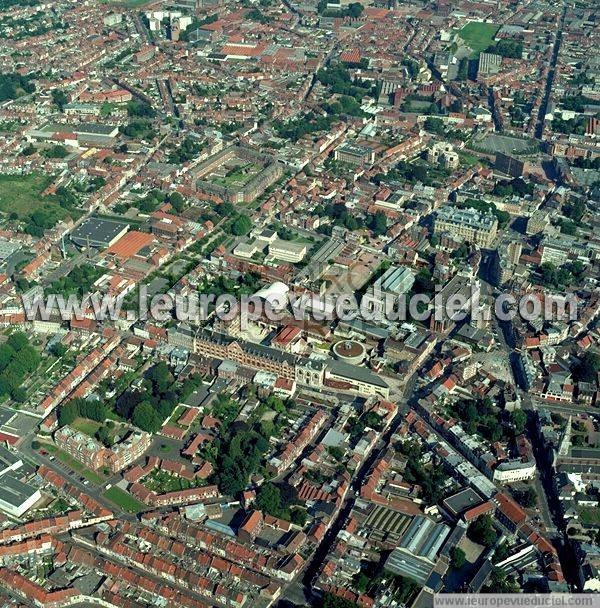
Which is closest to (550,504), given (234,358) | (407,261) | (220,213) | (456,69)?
(234,358)

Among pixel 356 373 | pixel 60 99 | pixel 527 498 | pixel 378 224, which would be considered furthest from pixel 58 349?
pixel 60 99

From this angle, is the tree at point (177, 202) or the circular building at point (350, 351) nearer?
the circular building at point (350, 351)

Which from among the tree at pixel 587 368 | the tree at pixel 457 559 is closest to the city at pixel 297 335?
the tree at pixel 457 559

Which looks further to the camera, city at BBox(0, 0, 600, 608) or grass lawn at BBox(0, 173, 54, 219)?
grass lawn at BBox(0, 173, 54, 219)

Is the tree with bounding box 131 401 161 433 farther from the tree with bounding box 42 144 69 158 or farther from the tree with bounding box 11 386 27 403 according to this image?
the tree with bounding box 42 144 69 158

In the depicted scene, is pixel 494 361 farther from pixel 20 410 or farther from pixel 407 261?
pixel 20 410

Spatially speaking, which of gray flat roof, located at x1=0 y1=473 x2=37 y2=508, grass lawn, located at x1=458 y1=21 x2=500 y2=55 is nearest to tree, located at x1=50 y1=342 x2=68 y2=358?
gray flat roof, located at x1=0 y1=473 x2=37 y2=508

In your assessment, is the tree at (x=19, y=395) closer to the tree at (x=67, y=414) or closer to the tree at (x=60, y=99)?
the tree at (x=67, y=414)
